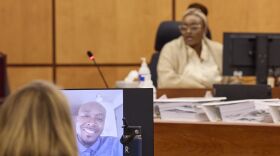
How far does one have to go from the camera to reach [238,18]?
6840mm

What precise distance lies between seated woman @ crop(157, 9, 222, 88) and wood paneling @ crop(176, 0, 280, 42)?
1798mm

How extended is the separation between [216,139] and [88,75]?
14.2 feet

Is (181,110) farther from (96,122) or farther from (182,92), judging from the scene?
(182,92)

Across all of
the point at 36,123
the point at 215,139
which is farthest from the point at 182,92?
the point at 36,123

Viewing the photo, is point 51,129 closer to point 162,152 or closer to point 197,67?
point 162,152

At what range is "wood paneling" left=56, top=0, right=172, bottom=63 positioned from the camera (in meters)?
6.88

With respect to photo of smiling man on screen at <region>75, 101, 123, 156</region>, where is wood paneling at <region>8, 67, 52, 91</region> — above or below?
above

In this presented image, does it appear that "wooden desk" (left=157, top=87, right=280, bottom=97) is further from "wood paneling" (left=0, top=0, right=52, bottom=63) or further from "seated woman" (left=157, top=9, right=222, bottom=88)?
"wood paneling" (left=0, top=0, right=52, bottom=63)

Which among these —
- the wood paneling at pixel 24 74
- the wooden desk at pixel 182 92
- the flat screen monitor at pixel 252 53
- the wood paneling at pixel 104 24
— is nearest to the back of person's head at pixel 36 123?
the wooden desk at pixel 182 92

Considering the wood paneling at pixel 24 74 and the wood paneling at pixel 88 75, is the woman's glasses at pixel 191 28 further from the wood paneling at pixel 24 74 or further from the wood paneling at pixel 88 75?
the wood paneling at pixel 24 74

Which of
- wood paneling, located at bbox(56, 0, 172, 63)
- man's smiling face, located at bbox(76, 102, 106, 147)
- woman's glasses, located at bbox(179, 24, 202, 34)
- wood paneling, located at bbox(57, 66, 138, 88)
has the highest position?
wood paneling, located at bbox(56, 0, 172, 63)

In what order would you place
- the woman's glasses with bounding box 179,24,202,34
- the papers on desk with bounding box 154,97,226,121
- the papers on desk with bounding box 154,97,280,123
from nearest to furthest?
the papers on desk with bounding box 154,97,280,123 < the papers on desk with bounding box 154,97,226,121 < the woman's glasses with bounding box 179,24,202,34

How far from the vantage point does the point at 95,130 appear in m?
2.25

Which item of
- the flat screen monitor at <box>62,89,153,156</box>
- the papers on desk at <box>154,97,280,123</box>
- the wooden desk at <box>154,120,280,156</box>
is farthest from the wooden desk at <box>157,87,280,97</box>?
the flat screen monitor at <box>62,89,153,156</box>
